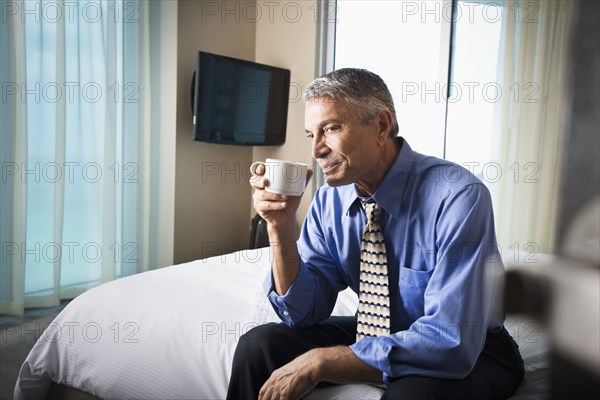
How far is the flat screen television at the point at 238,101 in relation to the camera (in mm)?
3645

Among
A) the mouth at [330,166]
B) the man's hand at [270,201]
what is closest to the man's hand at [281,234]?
the man's hand at [270,201]

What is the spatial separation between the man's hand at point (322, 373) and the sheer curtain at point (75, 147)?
2402mm

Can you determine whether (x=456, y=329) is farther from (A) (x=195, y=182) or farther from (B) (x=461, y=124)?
(A) (x=195, y=182)

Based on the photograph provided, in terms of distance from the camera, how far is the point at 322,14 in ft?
13.1

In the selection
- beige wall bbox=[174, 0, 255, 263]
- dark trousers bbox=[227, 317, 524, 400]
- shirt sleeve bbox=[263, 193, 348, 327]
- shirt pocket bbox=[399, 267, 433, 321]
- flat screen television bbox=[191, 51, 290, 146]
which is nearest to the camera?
dark trousers bbox=[227, 317, 524, 400]

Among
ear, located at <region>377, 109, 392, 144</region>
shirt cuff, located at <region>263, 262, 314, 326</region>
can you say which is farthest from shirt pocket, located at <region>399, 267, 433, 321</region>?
ear, located at <region>377, 109, 392, 144</region>

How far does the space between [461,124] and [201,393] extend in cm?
253

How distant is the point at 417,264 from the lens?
51.1 inches

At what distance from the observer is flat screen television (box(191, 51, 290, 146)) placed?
3.64 m

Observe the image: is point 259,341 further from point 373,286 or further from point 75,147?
point 75,147

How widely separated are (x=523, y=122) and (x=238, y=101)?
1942 mm

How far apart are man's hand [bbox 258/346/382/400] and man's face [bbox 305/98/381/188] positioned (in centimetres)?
45

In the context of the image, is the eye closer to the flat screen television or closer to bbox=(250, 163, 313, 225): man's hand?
bbox=(250, 163, 313, 225): man's hand

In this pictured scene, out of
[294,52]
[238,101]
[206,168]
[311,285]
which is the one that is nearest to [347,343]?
[311,285]
